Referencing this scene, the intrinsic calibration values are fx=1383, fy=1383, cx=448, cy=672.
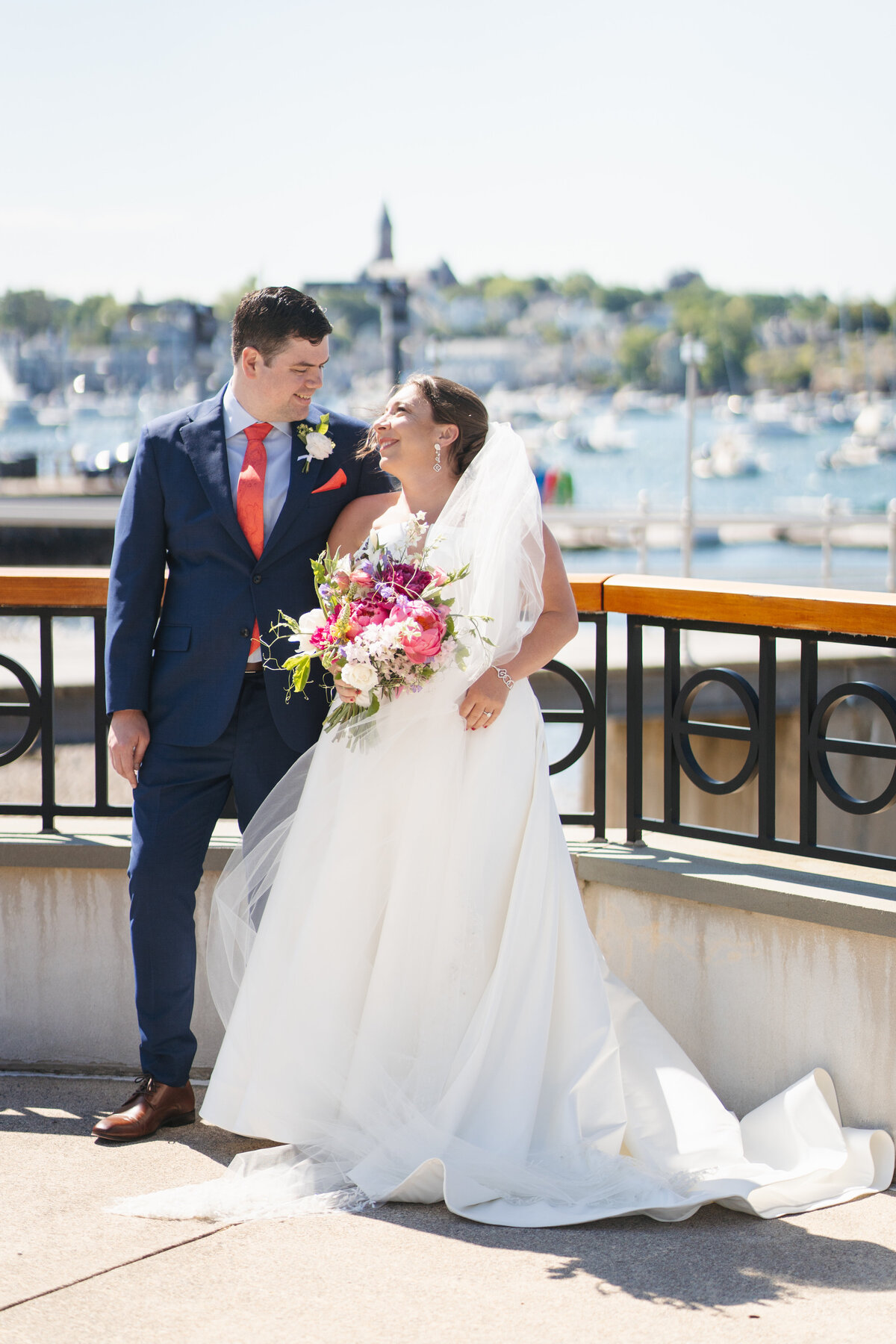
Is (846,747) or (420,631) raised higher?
(420,631)

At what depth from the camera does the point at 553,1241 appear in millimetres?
2936

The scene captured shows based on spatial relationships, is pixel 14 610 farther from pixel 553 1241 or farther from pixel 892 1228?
pixel 892 1228

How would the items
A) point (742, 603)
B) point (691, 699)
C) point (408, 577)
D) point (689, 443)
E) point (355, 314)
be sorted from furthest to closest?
point (355, 314)
point (689, 443)
point (691, 699)
point (742, 603)
point (408, 577)

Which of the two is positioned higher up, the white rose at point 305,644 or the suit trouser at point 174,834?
the white rose at point 305,644

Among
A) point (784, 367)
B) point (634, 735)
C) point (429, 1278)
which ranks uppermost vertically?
point (784, 367)

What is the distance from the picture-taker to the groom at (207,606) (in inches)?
138

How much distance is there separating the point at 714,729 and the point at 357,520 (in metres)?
1.14

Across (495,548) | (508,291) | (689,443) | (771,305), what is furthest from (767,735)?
(508,291)

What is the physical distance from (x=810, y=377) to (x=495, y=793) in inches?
5205

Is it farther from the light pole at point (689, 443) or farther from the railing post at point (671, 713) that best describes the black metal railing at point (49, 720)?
the light pole at point (689, 443)

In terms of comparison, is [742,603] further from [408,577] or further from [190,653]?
[190,653]

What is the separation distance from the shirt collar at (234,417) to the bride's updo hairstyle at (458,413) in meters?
0.32

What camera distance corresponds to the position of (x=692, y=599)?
12.5 ft

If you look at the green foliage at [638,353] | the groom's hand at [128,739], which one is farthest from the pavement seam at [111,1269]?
the green foliage at [638,353]
